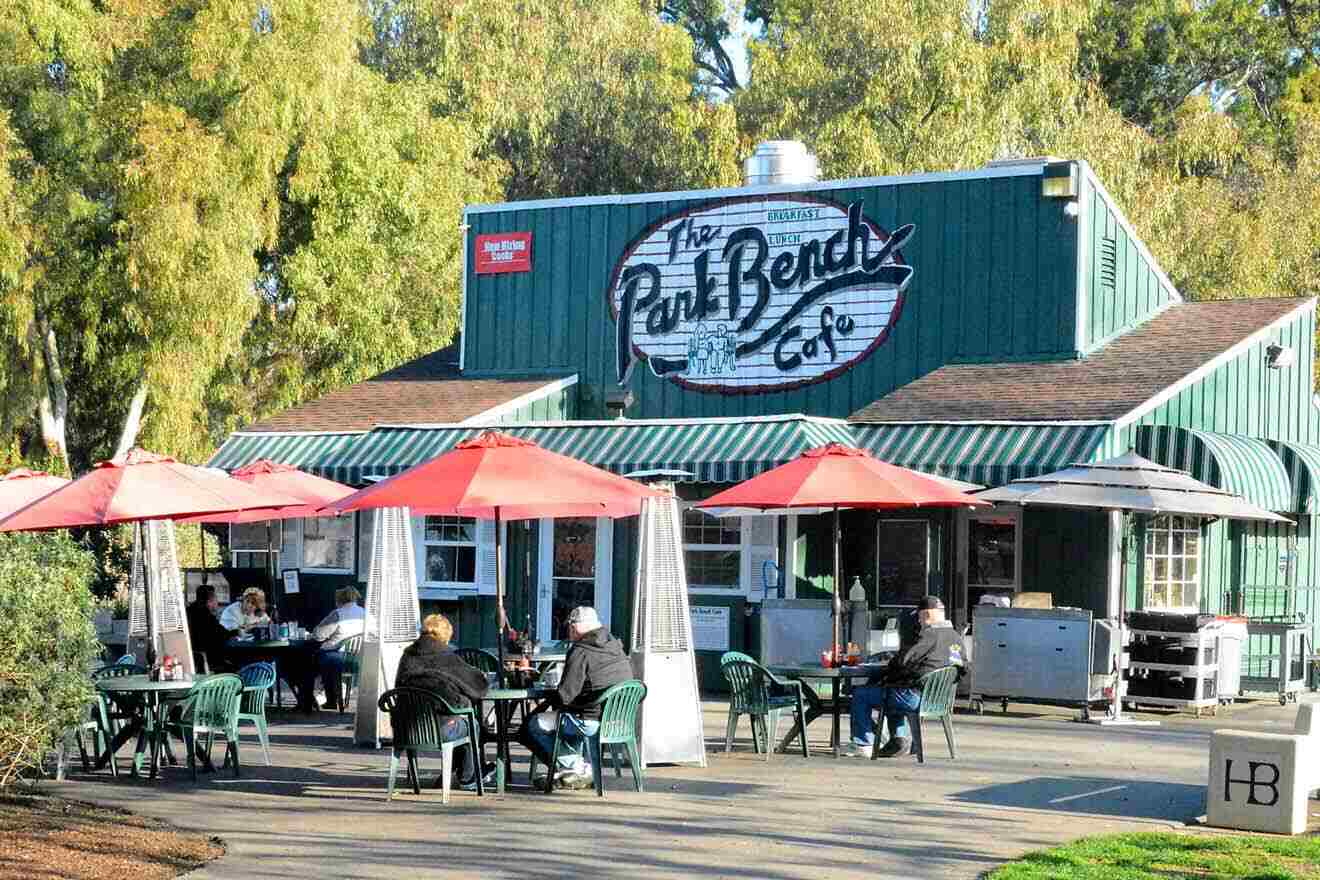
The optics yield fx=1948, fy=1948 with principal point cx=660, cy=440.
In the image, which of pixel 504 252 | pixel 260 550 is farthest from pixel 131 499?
pixel 504 252

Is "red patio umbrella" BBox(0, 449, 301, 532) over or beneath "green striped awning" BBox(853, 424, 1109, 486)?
beneath

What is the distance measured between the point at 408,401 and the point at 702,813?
573 inches

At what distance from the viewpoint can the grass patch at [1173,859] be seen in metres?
9.58

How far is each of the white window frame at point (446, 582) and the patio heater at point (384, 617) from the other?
22.5 feet

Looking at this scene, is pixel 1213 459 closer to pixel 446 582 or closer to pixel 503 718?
pixel 446 582

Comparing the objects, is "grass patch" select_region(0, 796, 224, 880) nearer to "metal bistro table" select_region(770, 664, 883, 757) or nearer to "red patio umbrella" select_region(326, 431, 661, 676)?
"red patio umbrella" select_region(326, 431, 661, 676)

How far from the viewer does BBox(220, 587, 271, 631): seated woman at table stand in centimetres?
1919

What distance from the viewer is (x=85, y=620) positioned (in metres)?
12.1

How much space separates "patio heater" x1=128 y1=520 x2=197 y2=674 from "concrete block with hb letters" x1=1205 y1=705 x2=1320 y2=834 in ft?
24.8

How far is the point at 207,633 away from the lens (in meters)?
18.0

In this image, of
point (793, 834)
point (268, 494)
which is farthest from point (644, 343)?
point (793, 834)

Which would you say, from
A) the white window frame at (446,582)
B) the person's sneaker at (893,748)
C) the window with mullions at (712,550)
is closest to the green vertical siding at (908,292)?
the window with mullions at (712,550)

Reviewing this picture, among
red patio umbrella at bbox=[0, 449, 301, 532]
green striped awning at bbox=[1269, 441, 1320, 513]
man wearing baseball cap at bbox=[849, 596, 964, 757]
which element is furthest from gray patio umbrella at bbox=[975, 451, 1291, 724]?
red patio umbrella at bbox=[0, 449, 301, 532]

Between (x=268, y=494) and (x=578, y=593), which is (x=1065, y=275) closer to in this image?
(x=578, y=593)
